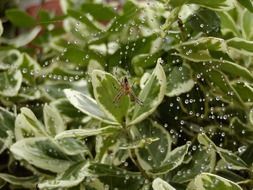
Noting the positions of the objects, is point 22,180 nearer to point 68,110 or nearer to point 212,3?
point 68,110

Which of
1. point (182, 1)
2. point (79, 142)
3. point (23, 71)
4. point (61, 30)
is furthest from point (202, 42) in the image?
point (61, 30)

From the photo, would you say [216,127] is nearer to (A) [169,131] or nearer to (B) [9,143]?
(A) [169,131]

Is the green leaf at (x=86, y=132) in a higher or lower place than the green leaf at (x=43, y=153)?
higher

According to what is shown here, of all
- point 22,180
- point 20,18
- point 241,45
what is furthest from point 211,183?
point 20,18

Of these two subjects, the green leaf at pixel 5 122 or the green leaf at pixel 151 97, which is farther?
the green leaf at pixel 5 122

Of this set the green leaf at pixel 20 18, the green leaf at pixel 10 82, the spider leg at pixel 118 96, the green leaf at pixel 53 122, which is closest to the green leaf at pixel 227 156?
the spider leg at pixel 118 96

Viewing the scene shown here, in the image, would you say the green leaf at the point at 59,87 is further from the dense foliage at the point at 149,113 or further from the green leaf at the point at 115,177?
the green leaf at the point at 115,177
